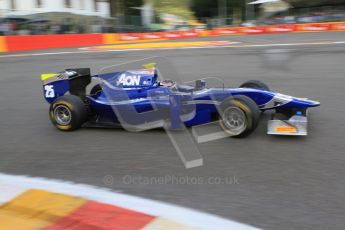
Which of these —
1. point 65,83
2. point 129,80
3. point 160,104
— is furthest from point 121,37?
point 160,104

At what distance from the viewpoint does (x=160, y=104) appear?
5184mm

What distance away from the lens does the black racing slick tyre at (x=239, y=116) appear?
4660 millimetres

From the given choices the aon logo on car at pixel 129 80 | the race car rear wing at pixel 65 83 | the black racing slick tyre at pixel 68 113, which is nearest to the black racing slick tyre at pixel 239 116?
the aon logo on car at pixel 129 80

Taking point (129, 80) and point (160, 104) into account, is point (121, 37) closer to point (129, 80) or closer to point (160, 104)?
point (129, 80)

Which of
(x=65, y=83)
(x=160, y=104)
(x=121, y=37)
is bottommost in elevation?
(x=160, y=104)

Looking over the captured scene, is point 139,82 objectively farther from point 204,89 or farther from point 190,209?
point 190,209

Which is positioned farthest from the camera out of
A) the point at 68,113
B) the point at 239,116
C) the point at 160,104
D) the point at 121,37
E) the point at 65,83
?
the point at 121,37

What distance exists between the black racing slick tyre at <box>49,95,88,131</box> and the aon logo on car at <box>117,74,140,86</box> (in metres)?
0.60

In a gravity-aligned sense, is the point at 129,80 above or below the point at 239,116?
above

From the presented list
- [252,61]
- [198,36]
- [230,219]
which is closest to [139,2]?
[198,36]

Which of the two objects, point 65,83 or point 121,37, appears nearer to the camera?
point 65,83

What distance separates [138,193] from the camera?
3703 millimetres

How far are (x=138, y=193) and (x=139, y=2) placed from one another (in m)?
41.5

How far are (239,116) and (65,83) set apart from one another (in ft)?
8.35
